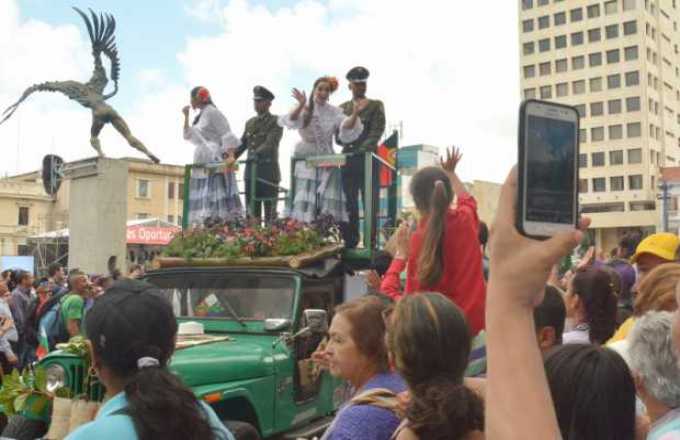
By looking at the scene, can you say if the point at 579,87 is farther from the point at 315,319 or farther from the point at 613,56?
the point at 315,319

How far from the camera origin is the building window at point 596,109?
81250 mm

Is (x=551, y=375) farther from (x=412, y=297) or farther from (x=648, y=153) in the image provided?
(x=648, y=153)

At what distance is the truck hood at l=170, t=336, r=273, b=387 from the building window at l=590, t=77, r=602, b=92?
8280 cm

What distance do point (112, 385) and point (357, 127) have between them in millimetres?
6016

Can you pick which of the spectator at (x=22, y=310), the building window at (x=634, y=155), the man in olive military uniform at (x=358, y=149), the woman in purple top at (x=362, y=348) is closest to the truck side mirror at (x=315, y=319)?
the woman in purple top at (x=362, y=348)

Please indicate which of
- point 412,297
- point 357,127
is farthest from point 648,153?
point 412,297

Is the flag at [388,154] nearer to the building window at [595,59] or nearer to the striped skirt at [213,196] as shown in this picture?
the striped skirt at [213,196]

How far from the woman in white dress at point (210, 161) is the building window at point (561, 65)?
81.4 metres

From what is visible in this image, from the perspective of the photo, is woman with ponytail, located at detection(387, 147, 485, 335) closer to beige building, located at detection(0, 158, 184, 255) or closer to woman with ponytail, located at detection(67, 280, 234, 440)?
A: woman with ponytail, located at detection(67, 280, 234, 440)

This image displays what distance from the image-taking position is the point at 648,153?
78.1 m

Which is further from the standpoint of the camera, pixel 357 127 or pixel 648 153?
pixel 648 153

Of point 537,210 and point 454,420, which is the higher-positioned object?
point 537,210

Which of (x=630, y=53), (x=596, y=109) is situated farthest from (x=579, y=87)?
(x=630, y=53)

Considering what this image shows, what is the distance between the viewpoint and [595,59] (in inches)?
3223
